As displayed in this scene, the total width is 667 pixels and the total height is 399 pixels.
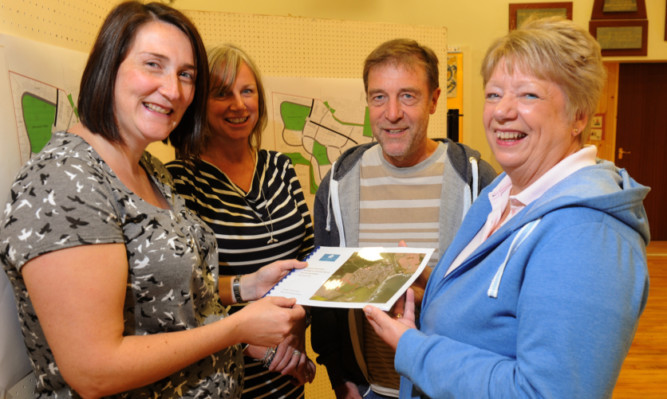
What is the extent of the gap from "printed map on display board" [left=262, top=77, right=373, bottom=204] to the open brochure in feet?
5.48

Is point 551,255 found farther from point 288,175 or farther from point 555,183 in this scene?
point 288,175

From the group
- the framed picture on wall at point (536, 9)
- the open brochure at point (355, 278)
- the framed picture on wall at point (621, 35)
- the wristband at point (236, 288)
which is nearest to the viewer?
the open brochure at point (355, 278)

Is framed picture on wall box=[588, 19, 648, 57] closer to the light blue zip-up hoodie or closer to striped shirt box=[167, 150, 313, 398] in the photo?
striped shirt box=[167, 150, 313, 398]

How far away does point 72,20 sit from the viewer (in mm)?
1543

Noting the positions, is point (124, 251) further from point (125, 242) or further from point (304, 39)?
point (304, 39)

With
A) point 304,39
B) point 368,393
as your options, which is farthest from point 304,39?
point 368,393

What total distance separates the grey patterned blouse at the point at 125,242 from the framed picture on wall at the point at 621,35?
666cm

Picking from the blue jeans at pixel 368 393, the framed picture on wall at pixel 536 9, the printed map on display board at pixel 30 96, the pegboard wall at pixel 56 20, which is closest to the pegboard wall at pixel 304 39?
the pegboard wall at pixel 56 20

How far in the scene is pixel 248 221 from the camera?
5.90ft

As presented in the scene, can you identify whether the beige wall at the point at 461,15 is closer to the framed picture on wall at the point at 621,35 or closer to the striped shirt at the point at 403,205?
the framed picture on wall at the point at 621,35

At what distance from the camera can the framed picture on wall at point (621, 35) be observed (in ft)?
20.2

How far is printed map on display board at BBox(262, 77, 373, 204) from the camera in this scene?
10.3 ft

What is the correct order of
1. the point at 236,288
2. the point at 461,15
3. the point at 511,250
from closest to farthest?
the point at 511,250 → the point at 236,288 → the point at 461,15

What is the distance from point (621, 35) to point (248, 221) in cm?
660
